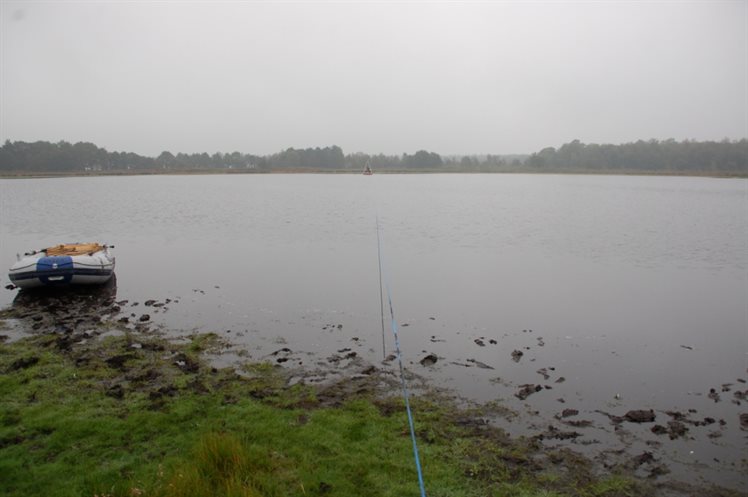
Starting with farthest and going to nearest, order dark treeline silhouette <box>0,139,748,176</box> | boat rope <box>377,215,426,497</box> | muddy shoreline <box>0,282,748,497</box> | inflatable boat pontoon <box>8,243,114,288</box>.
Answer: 1. dark treeline silhouette <box>0,139,748,176</box>
2. inflatable boat pontoon <box>8,243,114,288</box>
3. muddy shoreline <box>0,282,748,497</box>
4. boat rope <box>377,215,426,497</box>

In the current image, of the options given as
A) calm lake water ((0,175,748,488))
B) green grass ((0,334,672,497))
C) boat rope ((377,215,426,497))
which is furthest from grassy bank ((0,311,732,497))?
calm lake water ((0,175,748,488))

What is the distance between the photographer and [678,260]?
19.3m

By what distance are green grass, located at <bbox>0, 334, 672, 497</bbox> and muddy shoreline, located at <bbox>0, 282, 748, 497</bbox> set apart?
0.07 meters

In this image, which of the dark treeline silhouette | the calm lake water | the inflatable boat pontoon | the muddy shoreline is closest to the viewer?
the muddy shoreline

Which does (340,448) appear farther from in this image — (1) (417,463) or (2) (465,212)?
(2) (465,212)

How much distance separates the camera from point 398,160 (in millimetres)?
155125

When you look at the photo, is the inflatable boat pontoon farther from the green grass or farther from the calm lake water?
the green grass

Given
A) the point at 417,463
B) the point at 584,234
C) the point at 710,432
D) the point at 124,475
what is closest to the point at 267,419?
the point at 124,475

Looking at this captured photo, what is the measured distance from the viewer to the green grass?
488 cm

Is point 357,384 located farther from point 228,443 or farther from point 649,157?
point 649,157

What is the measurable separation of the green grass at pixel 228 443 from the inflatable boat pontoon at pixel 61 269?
5.77 metres

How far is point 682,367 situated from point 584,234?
17.1 meters

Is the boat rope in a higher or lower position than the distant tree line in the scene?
lower

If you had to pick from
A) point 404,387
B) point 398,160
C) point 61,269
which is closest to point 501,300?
point 404,387
